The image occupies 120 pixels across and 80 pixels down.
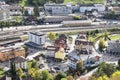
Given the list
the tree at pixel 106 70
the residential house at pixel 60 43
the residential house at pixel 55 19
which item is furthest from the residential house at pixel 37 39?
the tree at pixel 106 70

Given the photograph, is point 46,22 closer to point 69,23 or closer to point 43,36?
point 69,23

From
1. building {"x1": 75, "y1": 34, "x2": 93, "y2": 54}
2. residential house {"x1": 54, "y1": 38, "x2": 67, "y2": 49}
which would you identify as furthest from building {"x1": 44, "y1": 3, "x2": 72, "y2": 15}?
building {"x1": 75, "y1": 34, "x2": 93, "y2": 54}

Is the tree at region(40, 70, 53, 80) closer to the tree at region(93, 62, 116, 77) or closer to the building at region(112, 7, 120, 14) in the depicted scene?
the tree at region(93, 62, 116, 77)

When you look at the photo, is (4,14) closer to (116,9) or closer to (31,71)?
(116,9)

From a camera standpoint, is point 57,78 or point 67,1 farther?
point 67,1

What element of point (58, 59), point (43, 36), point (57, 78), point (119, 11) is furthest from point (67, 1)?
point (57, 78)

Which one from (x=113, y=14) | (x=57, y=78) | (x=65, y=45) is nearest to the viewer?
(x=57, y=78)

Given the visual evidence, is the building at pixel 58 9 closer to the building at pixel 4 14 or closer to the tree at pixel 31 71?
the building at pixel 4 14
